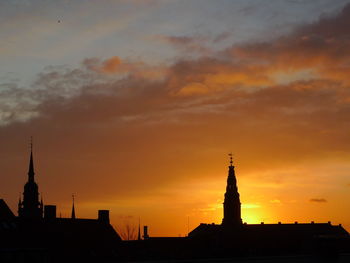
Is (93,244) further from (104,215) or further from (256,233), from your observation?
(256,233)

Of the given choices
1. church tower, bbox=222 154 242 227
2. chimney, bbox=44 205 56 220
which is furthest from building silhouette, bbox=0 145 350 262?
church tower, bbox=222 154 242 227

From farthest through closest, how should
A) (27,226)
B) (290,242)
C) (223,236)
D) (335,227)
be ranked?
(335,227), (223,236), (290,242), (27,226)

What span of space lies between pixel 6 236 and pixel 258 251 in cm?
4848

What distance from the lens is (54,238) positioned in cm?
8438

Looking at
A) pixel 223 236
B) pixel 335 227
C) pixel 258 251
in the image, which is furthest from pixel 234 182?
pixel 258 251

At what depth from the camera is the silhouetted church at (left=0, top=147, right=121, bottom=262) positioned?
7606 cm

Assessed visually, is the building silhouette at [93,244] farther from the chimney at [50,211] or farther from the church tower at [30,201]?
the church tower at [30,201]

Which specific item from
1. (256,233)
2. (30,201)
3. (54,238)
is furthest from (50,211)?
(256,233)

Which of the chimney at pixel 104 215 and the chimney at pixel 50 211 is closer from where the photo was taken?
the chimney at pixel 50 211

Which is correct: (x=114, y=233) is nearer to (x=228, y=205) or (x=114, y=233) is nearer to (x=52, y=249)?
(x=52, y=249)

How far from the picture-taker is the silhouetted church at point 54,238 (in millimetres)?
76062

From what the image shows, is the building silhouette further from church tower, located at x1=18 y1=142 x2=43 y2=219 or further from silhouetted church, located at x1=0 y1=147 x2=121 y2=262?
church tower, located at x1=18 y1=142 x2=43 y2=219

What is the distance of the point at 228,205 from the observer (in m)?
172

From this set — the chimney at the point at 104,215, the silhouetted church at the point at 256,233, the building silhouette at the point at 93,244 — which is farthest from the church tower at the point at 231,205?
the chimney at the point at 104,215
